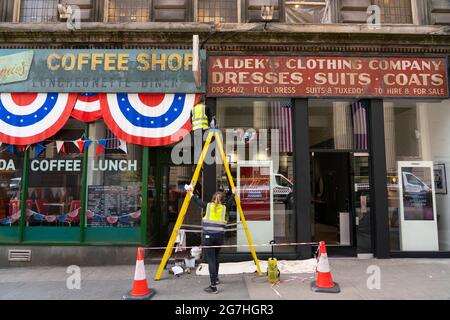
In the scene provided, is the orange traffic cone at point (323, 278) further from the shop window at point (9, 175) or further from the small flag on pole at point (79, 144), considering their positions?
the shop window at point (9, 175)

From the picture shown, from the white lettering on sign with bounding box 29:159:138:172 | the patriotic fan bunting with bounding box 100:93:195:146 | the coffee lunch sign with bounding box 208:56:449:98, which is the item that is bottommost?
the white lettering on sign with bounding box 29:159:138:172

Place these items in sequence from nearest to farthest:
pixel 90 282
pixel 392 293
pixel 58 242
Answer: pixel 392 293, pixel 90 282, pixel 58 242

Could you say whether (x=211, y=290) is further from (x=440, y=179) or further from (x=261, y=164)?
(x=440, y=179)

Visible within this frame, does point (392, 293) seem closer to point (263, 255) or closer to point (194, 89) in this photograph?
point (263, 255)

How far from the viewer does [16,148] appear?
900cm

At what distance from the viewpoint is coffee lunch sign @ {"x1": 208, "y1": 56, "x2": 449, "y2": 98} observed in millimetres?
8977

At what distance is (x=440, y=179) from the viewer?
9.50 m

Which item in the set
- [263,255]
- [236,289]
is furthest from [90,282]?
[263,255]

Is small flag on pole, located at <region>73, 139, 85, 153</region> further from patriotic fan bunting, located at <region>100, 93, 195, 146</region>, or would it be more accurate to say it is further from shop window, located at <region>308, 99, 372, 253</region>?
shop window, located at <region>308, 99, 372, 253</region>

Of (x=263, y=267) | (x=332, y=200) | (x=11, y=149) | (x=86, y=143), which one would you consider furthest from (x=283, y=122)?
(x=11, y=149)

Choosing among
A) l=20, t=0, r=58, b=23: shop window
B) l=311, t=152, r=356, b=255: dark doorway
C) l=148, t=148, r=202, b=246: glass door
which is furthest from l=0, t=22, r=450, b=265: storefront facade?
l=20, t=0, r=58, b=23: shop window

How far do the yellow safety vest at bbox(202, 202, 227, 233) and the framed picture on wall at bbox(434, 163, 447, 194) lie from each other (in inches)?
248

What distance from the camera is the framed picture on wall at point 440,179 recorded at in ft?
31.1

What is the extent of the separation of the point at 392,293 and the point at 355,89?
497 cm
